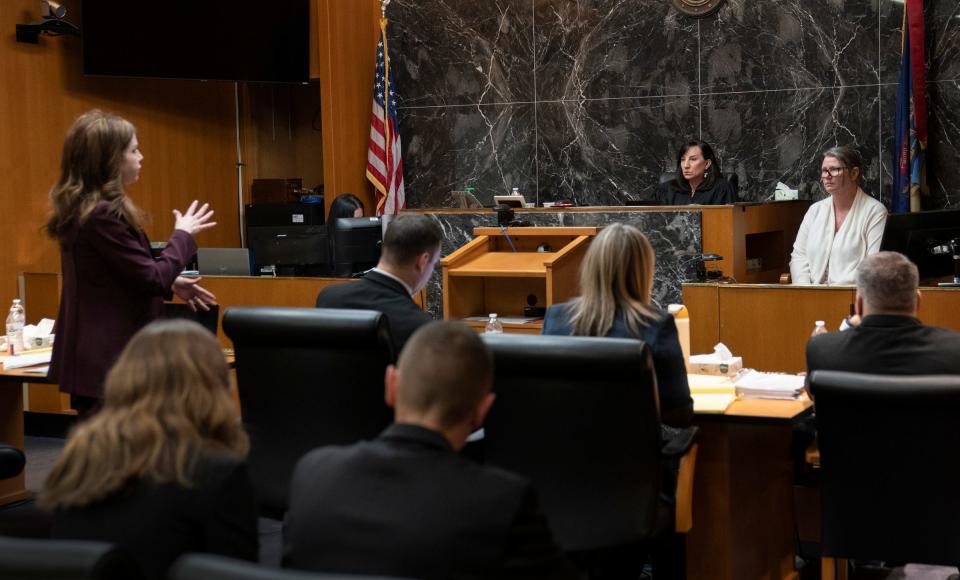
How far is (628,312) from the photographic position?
352cm

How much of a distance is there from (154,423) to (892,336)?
221 centimetres

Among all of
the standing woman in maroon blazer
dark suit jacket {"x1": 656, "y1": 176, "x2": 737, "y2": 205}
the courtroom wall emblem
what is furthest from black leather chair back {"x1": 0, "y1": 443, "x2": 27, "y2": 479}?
the courtroom wall emblem

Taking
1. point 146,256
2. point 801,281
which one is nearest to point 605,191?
point 801,281

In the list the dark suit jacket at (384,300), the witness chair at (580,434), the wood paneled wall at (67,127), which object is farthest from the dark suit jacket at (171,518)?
the wood paneled wall at (67,127)

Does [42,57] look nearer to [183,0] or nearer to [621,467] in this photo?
[183,0]

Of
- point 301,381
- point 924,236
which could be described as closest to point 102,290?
point 301,381

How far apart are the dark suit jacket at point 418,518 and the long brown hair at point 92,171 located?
2004 millimetres

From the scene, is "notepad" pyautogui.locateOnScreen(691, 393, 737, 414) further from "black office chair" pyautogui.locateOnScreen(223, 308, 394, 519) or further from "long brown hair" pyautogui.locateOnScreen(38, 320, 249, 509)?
"long brown hair" pyautogui.locateOnScreen(38, 320, 249, 509)

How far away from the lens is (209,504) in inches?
79.6

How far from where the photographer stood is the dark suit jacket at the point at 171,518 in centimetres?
201

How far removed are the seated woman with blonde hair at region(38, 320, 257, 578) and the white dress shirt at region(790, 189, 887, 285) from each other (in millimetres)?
5118

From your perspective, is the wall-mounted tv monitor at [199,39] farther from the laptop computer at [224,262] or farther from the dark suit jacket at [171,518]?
the dark suit jacket at [171,518]

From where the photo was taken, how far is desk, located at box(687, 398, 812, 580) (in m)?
3.81

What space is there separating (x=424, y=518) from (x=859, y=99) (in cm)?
795
